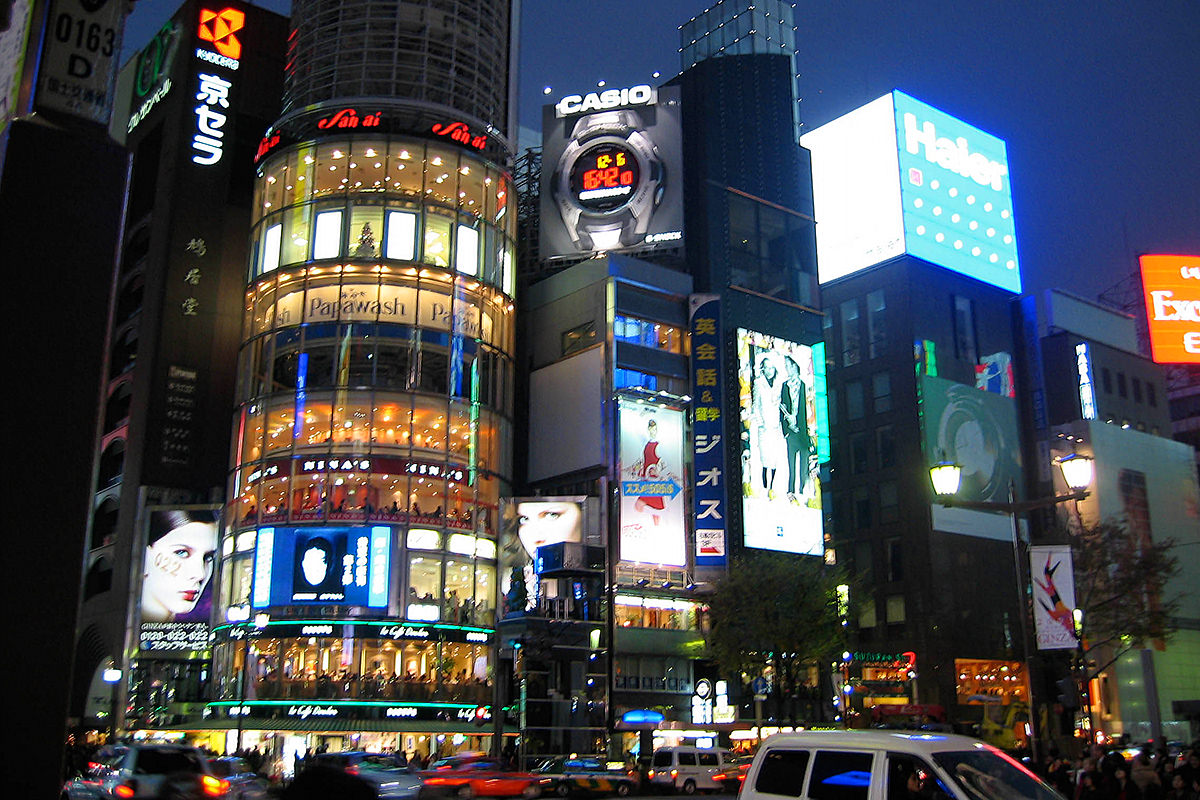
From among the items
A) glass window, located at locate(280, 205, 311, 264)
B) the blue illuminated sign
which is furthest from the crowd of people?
glass window, located at locate(280, 205, 311, 264)

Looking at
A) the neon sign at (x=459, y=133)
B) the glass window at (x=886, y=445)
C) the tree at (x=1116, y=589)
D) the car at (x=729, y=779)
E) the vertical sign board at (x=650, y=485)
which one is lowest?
the car at (x=729, y=779)

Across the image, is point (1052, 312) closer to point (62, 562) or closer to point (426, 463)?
point (426, 463)

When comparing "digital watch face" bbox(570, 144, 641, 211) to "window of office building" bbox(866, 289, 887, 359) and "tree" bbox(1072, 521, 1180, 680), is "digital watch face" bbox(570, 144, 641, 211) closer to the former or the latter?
"window of office building" bbox(866, 289, 887, 359)

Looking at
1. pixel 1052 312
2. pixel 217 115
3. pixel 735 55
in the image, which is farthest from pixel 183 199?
pixel 1052 312

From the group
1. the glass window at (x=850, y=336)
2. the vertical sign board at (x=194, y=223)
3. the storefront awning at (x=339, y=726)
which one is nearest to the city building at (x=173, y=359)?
the vertical sign board at (x=194, y=223)

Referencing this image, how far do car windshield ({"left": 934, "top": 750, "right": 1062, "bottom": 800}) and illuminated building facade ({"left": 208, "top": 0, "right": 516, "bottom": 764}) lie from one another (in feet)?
137

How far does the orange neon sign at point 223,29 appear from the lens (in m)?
64.8

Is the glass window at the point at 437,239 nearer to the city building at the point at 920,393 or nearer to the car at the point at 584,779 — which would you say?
the car at the point at 584,779

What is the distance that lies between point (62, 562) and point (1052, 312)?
88.4m

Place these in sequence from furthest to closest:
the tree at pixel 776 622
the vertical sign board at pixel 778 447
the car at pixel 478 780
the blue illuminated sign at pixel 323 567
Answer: the vertical sign board at pixel 778 447 < the tree at pixel 776 622 < the blue illuminated sign at pixel 323 567 < the car at pixel 478 780

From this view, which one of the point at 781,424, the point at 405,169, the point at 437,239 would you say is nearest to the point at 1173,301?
the point at 781,424

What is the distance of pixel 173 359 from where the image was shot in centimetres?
5969

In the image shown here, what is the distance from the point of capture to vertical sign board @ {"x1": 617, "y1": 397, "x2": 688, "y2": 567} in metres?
58.7

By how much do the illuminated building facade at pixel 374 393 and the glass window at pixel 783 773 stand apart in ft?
131
